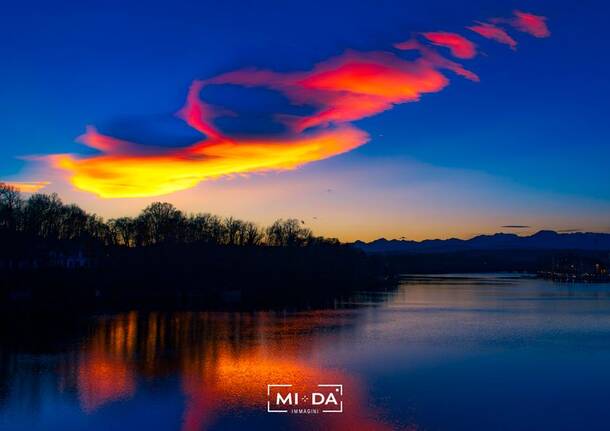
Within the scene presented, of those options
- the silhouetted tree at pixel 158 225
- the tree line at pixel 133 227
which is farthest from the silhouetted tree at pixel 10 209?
the silhouetted tree at pixel 158 225

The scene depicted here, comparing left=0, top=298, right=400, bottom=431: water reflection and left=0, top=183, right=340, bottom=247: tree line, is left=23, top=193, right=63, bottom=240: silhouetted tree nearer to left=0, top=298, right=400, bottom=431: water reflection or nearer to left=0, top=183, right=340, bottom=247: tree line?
left=0, top=183, right=340, bottom=247: tree line

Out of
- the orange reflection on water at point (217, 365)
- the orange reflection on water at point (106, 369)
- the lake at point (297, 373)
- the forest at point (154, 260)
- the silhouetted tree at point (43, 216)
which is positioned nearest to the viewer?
the lake at point (297, 373)

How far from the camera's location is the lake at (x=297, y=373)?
23.1 meters

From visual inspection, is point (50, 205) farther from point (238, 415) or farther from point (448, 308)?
point (238, 415)

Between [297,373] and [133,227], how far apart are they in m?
97.8

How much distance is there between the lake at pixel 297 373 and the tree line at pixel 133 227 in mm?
43359

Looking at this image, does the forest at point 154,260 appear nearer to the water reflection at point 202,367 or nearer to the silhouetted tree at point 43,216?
the silhouetted tree at point 43,216

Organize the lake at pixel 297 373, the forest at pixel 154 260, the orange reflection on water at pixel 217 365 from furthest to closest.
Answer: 1. the forest at pixel 154 260
2. the orange reflection on water at pixel 217 365
3. the lake at pixel 297 373

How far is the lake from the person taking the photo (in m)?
23.1

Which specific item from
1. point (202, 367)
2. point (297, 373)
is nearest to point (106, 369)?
point (202, 367)

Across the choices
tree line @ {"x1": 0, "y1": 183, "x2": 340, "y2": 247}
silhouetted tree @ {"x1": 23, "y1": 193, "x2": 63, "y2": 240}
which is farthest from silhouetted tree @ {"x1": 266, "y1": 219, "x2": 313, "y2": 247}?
silhouetted tree @ {"x1": 23, "y1": 193, "x2": 63, "y2": 240}

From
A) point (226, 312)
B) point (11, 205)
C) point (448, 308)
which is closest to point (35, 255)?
point (11, 205)

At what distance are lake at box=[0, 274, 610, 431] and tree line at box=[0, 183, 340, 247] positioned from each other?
142 feet

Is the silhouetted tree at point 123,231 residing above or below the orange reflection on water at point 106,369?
above
